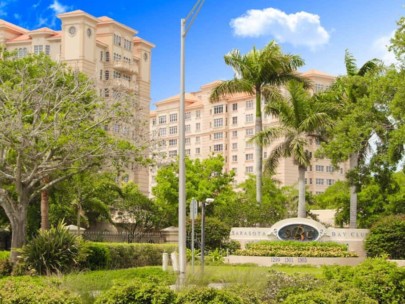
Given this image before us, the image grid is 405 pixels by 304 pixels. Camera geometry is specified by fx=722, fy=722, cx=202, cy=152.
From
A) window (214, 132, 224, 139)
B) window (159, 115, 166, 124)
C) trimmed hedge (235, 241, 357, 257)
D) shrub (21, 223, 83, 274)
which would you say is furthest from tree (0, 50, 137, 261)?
window (159, 115, 166, 124)

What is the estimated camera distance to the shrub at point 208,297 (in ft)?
38.7

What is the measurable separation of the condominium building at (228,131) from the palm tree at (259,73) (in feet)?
193

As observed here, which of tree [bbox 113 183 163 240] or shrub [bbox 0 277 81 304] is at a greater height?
tree [bbox 113 183 163 240]

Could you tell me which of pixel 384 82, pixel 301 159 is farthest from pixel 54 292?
pixel 301 159

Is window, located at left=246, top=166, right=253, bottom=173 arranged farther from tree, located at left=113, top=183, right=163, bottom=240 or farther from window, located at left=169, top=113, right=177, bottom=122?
tree, located at left=113, top=183, right=163, bottom=240

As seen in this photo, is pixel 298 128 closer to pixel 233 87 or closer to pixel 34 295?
pixel 233 87

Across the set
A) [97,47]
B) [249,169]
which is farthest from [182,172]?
[249,169]

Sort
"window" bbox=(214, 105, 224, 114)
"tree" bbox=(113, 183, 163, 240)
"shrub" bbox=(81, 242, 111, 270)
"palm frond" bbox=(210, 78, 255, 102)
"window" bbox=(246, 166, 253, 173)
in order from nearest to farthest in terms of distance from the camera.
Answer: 1. "shrub" bbox=(81, 242, 111, 270)
2. "palm frond" bbox=(210, 78, 255, 102)
3. "tree" bbox=(113, 183, 163, 240)
4. "window" bbox=(246, 166, 253, 173)
5. "window" bbox=(214, 105, 224, 114)

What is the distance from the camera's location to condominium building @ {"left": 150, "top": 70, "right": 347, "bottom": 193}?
115625 mm

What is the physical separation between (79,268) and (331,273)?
522 inches

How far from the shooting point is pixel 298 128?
45.0 metres

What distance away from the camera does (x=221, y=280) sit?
59.6 ft

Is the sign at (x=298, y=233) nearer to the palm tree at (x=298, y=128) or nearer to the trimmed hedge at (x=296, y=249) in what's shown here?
the trimmed hedge at (x=296, y=249)

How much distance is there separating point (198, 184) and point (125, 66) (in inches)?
1120
